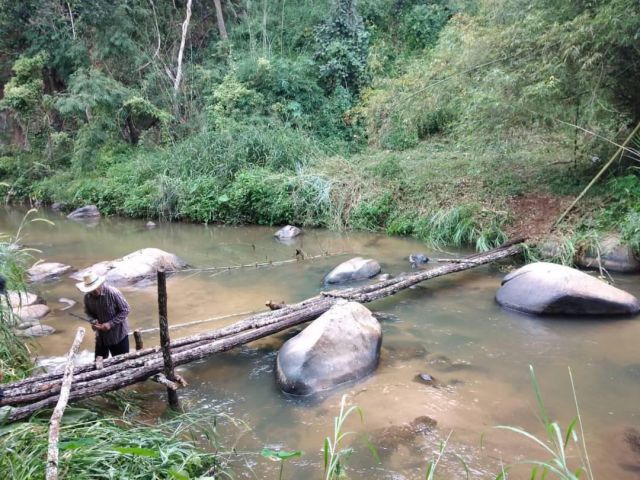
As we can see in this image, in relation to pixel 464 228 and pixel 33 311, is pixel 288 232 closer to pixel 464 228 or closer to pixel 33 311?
pixel 464 228

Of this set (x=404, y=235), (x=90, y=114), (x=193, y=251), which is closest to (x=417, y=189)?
(x=404, y=235)

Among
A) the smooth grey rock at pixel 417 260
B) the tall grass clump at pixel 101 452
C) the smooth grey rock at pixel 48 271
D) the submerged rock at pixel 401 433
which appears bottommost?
the smooth grey rock at pixel 48 271

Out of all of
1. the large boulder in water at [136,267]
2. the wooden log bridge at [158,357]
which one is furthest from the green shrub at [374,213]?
the wooden log bridge at [158,357]

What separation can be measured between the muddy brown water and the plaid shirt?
548 millimetres

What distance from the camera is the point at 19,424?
3336mm

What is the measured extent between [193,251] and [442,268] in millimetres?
5072

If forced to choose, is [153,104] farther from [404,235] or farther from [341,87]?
[404,235]

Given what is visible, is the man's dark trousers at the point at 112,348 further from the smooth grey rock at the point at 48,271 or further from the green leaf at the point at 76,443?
the smooth grey rock at the point at 48,271

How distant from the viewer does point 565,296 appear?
5.84 meters

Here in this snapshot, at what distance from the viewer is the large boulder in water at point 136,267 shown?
8.00 metres

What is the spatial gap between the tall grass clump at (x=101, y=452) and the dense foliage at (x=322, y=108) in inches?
247

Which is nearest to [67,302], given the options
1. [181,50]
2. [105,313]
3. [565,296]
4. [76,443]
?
[105,313]

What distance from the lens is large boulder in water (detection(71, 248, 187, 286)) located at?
26.2 feet

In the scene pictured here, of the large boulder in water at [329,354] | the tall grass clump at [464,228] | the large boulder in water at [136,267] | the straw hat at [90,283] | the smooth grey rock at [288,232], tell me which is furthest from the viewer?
the smooth grey rock at [288,232]
